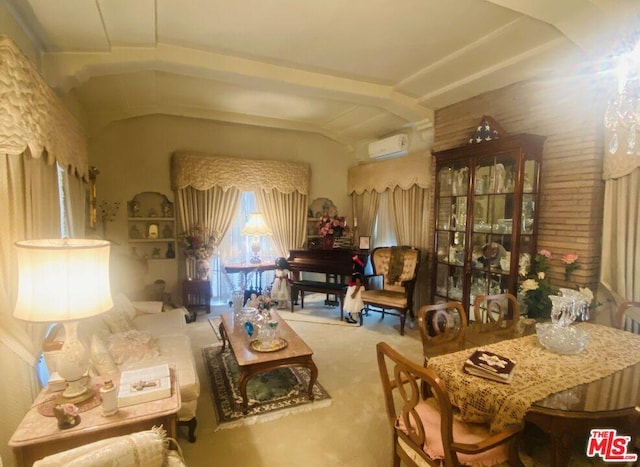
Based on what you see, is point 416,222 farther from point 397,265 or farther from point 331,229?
point 331,229

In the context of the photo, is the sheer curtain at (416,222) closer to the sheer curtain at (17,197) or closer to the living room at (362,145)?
the living room at (362,145)

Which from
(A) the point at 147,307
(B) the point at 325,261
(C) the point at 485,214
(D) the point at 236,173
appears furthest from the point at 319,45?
(A) the point at 147,307

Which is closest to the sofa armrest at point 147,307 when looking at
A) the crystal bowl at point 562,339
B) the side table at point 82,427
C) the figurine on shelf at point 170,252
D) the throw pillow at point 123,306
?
the throw pillow at point 123,306

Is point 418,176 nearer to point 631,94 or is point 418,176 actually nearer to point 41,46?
point 631,94

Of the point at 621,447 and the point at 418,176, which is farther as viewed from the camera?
the point at 418,176

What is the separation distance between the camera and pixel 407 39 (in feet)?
8.89

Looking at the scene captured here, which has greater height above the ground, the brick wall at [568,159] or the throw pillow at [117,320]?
the brick wall at [568,159]

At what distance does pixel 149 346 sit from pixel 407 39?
330cm

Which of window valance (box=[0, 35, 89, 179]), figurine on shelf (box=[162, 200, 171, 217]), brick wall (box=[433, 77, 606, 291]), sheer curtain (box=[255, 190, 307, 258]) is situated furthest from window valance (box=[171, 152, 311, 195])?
brick wall (box=[433, 77, 606, 291])

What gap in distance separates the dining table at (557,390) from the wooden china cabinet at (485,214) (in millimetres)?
1400

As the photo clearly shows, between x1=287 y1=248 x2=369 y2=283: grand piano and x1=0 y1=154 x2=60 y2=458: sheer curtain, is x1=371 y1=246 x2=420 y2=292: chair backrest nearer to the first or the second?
x1=287 y1=248 x2=369 y2=283: grand piano

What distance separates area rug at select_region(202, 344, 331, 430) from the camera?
243 cm

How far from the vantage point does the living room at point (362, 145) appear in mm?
2650

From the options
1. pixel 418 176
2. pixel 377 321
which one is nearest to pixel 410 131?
pixel 418 176
